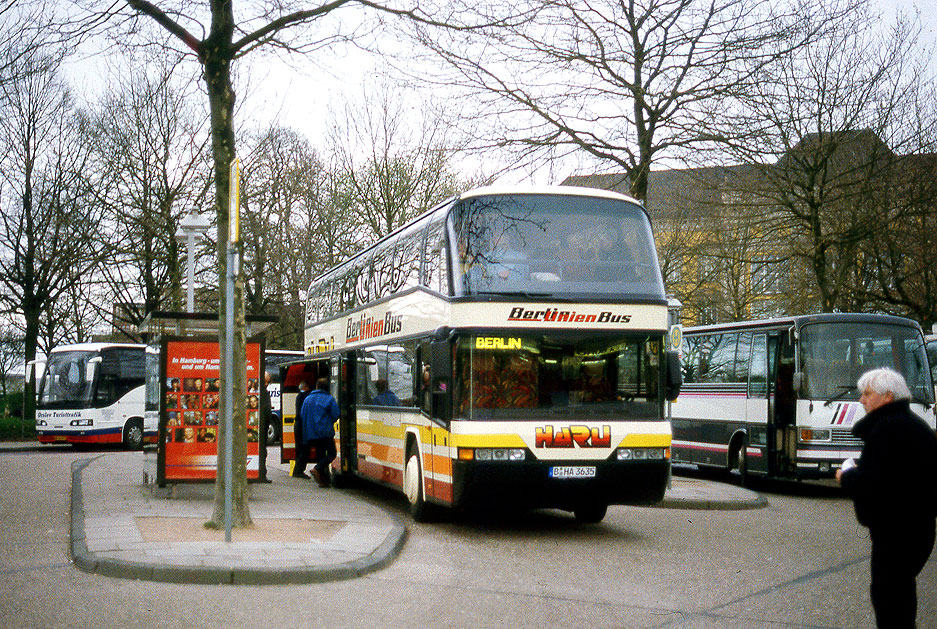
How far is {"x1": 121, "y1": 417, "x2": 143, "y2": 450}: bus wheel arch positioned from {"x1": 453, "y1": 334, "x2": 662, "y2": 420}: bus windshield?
75.4ft

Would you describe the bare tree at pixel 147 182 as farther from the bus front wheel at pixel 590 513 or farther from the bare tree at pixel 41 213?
the bus front wheel at pixel 590 513

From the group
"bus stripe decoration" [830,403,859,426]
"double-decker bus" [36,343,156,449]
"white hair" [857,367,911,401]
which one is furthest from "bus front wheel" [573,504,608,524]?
"double-decker bus" [36,343,156,449]

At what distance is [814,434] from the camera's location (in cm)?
1764

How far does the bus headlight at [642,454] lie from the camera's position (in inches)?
472

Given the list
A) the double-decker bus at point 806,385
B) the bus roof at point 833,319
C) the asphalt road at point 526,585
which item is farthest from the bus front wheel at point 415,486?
the bus roof at point 833,319

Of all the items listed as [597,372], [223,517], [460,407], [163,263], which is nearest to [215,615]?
[223,517]

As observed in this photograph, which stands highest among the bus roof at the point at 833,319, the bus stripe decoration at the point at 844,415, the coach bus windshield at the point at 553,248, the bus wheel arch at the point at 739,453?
the coach bus windshield at the point at 553,248

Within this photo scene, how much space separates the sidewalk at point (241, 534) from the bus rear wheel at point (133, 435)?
15.6 meters

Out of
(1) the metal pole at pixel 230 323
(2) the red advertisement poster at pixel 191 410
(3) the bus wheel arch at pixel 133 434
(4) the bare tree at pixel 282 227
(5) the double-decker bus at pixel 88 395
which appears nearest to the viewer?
(1) the metal pole at pixel 230 323

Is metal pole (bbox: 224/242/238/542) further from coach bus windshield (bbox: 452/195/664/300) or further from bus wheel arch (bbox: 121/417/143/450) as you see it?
bus wheel arch (bbox: 121/417/143/450)

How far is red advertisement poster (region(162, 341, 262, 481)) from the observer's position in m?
14.7

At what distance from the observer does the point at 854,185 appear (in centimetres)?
2850

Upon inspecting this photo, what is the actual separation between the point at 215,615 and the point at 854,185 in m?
24.7

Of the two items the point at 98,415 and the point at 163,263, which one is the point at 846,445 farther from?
the point at 163,263
